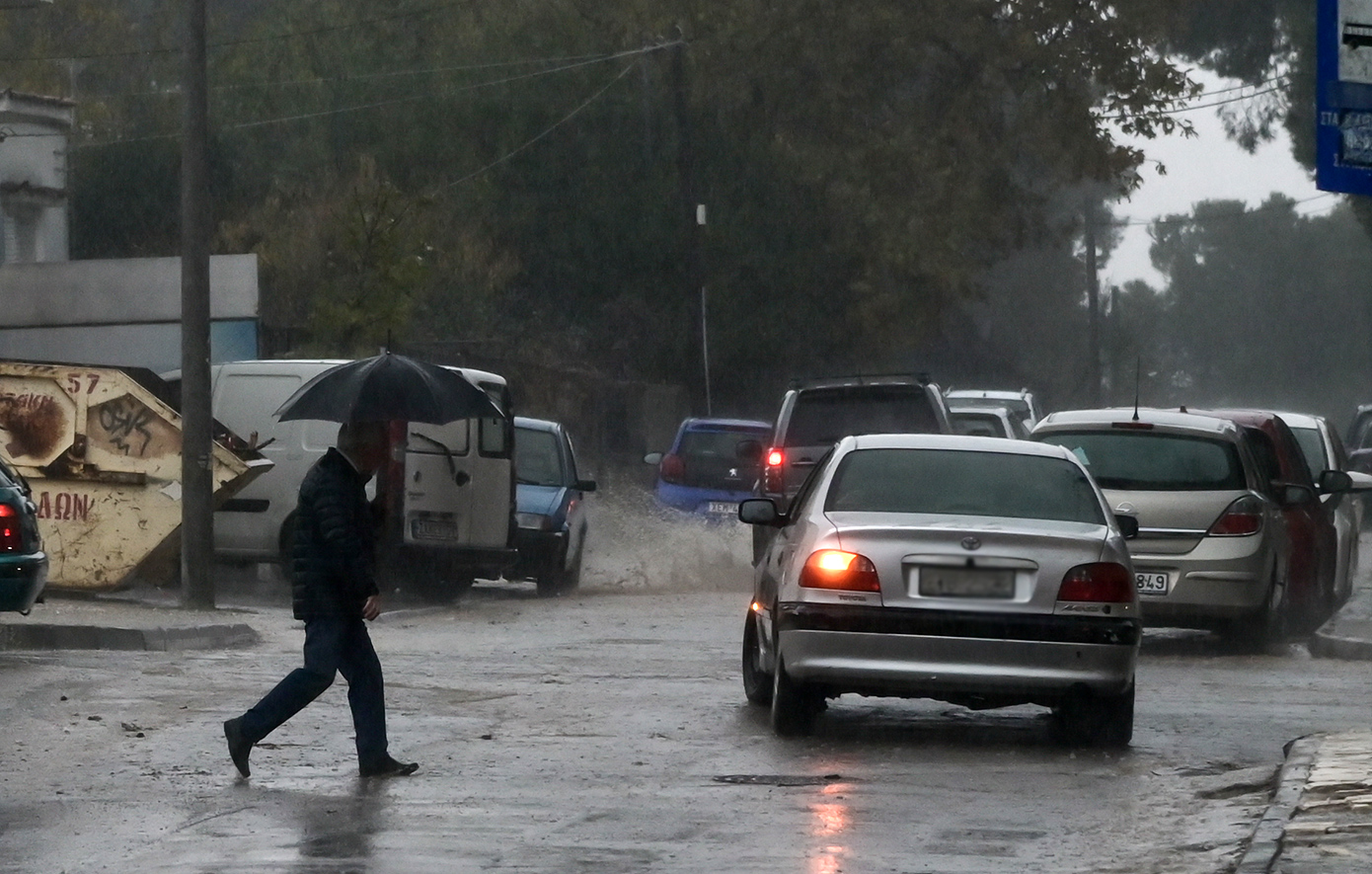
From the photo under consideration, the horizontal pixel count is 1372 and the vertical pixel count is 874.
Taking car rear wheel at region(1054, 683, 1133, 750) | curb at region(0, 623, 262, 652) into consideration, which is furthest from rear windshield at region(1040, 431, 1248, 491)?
curb at region(0, 623, 262, 652)

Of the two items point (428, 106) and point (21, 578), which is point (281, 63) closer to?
point (428, 106)

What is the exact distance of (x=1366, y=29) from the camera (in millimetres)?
8211

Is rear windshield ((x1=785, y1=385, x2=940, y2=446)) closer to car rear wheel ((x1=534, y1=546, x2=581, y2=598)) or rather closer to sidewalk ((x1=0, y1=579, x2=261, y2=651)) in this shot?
car rear wheel ((x1=534, y1=546, x2=581, y2=598))

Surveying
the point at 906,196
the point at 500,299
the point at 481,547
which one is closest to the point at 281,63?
the point at 500,299

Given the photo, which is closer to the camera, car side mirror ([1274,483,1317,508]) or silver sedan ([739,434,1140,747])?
silver sedan ([739,434,1140,747])

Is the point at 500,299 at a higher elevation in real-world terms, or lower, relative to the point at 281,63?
lower

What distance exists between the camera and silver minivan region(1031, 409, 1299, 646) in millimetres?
15430

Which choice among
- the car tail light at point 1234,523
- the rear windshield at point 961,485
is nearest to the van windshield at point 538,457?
the car tail light at point 1234,523

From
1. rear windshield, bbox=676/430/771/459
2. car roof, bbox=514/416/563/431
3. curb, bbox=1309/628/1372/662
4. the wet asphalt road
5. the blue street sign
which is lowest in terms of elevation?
curb, bbox=1309/628/1372/662

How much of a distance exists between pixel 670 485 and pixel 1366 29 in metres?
19.0

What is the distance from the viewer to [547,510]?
22.3 meters

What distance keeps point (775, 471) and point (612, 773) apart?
10.7 meters

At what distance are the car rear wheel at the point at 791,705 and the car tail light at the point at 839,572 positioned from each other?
17.4 inches

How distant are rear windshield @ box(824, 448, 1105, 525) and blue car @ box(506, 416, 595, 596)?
9.74 metres
